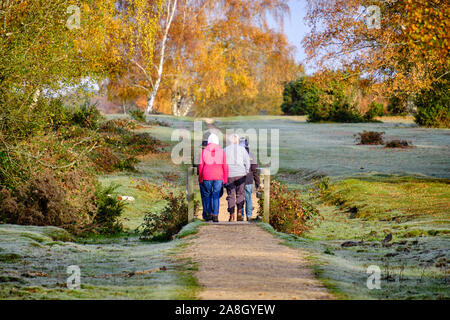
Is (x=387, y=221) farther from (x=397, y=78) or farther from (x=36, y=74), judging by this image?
(x=36, y=74)

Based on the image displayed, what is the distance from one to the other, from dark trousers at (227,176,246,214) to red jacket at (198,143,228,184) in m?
0.59

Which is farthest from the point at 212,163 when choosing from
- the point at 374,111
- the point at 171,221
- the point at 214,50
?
the point at 374,111

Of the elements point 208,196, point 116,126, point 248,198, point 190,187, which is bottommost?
point 248,198

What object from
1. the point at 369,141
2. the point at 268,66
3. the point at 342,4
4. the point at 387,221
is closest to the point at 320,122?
the point at 268,66

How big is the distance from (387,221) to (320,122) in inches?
1436

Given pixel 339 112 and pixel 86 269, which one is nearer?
pixel 86 269

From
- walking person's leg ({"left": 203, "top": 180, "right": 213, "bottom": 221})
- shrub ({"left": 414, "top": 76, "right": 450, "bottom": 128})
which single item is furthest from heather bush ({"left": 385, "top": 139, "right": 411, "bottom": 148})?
walking person's leg ({"left": 203, "top": 180, "right": 213, "bottom": 221})

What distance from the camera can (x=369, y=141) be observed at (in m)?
35.1

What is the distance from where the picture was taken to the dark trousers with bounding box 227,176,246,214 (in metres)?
12.7

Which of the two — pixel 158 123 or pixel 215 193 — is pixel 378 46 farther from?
pixel 158 123

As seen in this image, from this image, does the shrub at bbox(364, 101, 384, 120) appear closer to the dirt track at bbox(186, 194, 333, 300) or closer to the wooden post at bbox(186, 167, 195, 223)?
the wooden post at bbox(186, 167, 195, 223)

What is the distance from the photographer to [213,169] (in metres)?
12.0

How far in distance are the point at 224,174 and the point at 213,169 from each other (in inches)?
11.4

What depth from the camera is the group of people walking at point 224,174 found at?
39.5ft
